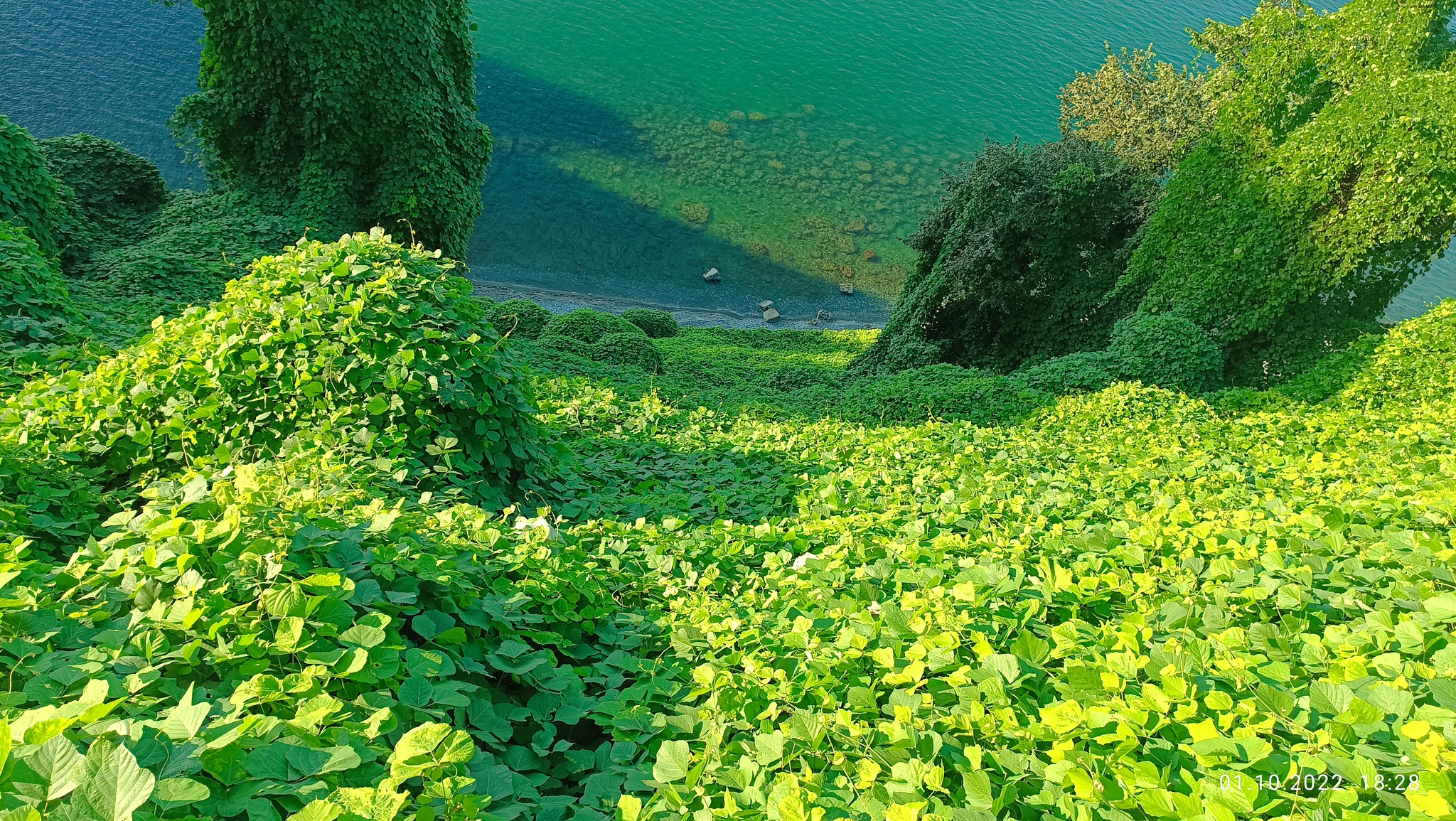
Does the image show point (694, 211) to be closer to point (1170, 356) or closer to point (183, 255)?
point (183, 255)

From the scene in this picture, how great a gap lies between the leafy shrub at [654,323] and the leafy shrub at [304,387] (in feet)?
53.1

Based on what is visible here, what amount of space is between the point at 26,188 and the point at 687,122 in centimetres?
2670

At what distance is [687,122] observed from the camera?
33.9 m

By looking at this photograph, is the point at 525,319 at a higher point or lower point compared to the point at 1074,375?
lower

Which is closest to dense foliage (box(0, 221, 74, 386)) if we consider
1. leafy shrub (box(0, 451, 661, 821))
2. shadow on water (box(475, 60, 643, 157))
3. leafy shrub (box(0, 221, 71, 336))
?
leafy shrub (box(0, 221, 71, 336))

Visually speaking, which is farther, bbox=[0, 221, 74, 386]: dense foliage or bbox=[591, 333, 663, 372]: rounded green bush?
bbox=[591, 333, 663, 372]: rounded green bush

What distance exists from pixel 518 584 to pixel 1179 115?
2328 centimetres

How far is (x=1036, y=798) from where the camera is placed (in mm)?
2113

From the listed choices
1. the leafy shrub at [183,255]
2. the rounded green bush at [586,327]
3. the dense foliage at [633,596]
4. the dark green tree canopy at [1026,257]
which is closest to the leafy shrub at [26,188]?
the leafy shrub at [183,255]

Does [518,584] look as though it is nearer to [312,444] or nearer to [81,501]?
[312,444]

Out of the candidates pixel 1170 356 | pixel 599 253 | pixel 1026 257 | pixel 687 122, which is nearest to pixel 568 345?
pixel 1026 257

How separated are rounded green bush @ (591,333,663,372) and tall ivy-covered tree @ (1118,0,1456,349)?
979 centimetres

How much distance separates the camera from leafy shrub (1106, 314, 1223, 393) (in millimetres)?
12238

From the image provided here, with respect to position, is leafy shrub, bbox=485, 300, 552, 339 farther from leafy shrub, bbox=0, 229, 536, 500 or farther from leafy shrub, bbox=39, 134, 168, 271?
leafy shrub, bbox=0, 229, 536, 500
